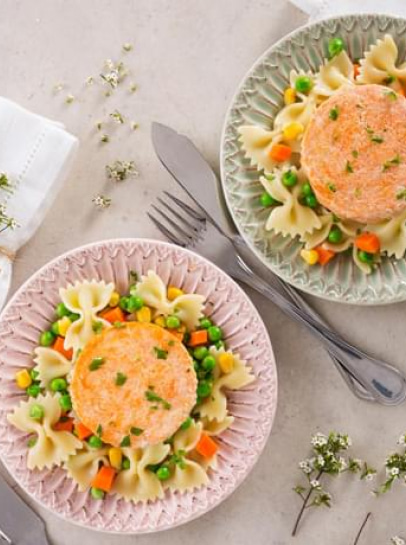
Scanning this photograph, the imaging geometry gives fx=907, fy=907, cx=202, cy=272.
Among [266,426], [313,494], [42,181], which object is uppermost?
[42,181]

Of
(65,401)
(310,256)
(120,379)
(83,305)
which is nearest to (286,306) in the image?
(310,256)

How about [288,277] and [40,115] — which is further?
[40,115]

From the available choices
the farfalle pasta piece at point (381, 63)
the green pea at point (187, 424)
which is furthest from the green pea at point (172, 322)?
the farfalle pasta piece at point (381, 63)

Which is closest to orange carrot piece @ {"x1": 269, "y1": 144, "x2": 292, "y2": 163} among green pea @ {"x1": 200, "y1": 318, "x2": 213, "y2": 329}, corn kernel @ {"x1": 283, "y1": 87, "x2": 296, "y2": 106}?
corn kernel @ {"x1": 283, "y1": 87, "x2": 296, "y2": 106}

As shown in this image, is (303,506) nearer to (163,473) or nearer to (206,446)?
(206,446)

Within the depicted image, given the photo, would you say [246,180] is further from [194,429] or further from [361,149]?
[194,429]

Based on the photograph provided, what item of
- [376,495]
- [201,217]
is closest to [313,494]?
[376,495]

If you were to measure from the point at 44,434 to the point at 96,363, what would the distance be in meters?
0.53

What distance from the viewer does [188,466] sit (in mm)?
5312

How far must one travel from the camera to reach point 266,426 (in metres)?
5.28

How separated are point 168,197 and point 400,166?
1456 millimetres

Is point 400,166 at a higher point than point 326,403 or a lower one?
higher

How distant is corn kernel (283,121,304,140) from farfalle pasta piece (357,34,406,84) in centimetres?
47

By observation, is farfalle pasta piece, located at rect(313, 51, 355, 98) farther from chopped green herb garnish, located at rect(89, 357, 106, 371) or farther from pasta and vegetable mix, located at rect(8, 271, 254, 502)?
chopped green herb garnish, located at rect(89, 357, 106, 371)
